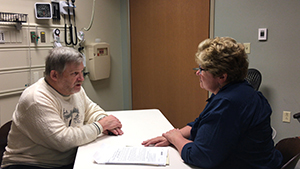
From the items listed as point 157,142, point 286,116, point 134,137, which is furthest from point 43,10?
point 286,116

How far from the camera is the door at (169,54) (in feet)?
10.0

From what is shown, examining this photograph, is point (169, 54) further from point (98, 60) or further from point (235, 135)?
point (235, 135)

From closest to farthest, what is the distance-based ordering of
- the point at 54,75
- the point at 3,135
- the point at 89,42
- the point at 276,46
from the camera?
1. the point at 54,75
2. the point at 3,135
3. the point at 276,46
4. the point at 89,42

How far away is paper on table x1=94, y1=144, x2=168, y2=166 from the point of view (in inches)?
47.5

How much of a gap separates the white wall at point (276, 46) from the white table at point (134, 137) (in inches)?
56.1

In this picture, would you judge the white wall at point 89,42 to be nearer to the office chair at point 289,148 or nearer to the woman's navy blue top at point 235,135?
the woman's navy blue top at point 235,135

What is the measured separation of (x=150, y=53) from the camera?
3.52 meters

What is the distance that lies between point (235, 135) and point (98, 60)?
248cm

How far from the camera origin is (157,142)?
4.65ft

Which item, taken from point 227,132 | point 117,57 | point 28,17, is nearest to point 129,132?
point 227,132

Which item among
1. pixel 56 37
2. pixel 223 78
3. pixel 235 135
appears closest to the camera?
pixel 235 135

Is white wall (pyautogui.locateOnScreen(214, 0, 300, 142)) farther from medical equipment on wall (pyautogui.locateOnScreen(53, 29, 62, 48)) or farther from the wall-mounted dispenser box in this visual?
medical equipment on wall (pyautogui.locateOnScreen(53, 29, 62, 48))

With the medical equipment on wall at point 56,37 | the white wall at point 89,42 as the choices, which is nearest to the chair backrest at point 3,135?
the white wall at point 89,42

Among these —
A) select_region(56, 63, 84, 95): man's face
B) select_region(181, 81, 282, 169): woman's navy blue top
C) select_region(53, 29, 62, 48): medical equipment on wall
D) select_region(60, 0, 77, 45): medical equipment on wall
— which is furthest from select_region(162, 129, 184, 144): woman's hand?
select_region(60, 0, 77, 45): medical equipment on wall
